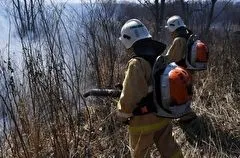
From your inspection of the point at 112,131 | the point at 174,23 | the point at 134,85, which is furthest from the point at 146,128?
the point at 174,23

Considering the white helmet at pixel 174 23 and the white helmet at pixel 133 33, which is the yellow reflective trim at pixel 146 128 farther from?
the white helmet at pixel 174 23

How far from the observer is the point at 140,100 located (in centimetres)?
335

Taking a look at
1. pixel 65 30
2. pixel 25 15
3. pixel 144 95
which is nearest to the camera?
pixel 144 95

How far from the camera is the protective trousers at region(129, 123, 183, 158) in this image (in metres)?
3.54

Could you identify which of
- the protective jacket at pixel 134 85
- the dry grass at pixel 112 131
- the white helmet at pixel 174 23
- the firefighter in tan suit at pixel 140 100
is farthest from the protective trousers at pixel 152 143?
the white helmet at pixel 174 23

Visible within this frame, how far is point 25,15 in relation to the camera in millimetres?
4035

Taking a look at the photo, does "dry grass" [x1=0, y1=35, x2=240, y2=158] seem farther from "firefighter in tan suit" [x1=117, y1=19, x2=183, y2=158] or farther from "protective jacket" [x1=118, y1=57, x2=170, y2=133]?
"protective jacket" [x1=118, y1=57, x2=170, y2=133]

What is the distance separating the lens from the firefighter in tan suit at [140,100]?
331cm

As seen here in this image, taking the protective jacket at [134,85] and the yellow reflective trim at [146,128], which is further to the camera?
the yellow reflective trim at [146,128]

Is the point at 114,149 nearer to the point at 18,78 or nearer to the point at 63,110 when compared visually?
the point at 63,110

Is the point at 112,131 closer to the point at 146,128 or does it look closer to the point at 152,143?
the point at 152,143

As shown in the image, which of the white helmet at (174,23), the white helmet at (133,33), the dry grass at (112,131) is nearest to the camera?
the white helmet at (133,33)

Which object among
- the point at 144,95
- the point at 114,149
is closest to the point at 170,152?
the point at 144,95

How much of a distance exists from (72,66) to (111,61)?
4.63 ft
